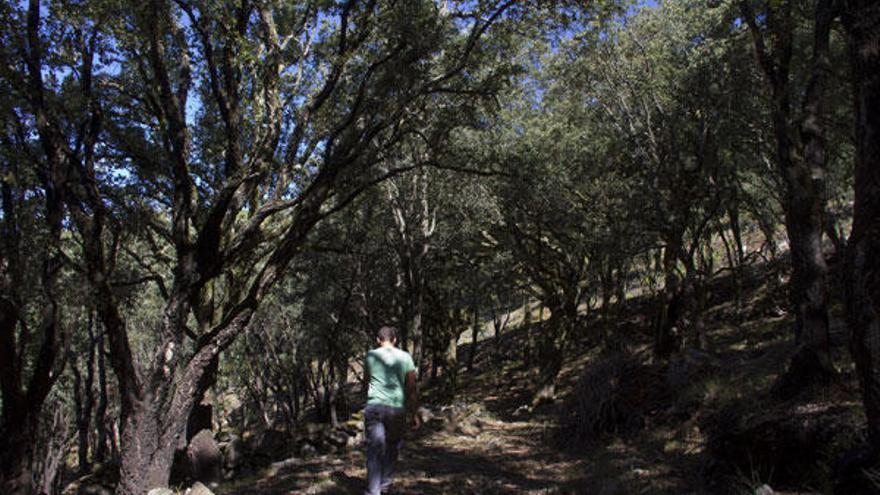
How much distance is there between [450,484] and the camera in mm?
9164

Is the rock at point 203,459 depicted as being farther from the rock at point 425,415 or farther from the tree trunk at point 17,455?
the rock at point 425,415

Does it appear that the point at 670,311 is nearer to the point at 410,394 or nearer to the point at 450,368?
the point at 450,368

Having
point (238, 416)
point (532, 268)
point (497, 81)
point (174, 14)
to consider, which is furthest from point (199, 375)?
point (238, 416)

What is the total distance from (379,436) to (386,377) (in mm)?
617

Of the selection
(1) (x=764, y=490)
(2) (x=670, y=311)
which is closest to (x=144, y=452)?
(1) (x=764, y=490)

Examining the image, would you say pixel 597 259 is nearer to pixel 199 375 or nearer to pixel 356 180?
pixel 356 180

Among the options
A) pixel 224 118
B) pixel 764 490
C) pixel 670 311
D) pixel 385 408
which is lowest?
pixel 764 490

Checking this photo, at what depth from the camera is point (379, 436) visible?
647 centimetres

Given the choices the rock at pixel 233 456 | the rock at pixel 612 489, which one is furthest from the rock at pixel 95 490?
the rock at pixel 612 489

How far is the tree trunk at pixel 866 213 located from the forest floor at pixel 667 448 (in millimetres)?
1740

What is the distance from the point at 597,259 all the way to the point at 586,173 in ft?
9.90

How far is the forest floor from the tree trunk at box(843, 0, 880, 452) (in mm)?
1740

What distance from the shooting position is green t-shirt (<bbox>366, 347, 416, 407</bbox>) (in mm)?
6551

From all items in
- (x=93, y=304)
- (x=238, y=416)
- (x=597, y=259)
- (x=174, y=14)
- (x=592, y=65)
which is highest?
(x=592, y=65)
